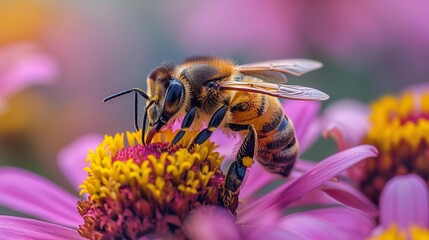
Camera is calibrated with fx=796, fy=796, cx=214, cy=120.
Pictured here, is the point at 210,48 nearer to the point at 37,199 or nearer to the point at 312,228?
the point at 37,199

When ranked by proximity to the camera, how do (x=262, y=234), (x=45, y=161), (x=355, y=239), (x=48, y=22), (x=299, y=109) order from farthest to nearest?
1. (x=48, y=22)
2. (x=45, y=161)
3. (x=299, y=109)
4. (x=355, y=239)
5. (x=262, y=234)

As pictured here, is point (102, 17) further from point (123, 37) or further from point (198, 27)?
point (198, 27)

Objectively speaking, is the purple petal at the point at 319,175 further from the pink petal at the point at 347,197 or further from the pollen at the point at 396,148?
the pollen at the point at 396,148

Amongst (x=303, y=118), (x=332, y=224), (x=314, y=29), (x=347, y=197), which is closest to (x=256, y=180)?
(x=303, y=118)

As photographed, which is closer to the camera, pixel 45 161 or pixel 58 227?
pixel 58 227

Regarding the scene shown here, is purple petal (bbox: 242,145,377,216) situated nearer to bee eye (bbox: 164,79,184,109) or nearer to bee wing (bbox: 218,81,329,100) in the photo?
bee wing (bbox: 218,81,329,100)

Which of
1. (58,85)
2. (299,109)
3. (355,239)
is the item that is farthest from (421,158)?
(58,85)

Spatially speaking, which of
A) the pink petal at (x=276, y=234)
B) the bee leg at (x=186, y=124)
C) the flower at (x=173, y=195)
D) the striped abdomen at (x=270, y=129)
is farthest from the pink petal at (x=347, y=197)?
the pink petal at (x=276, y=234)
